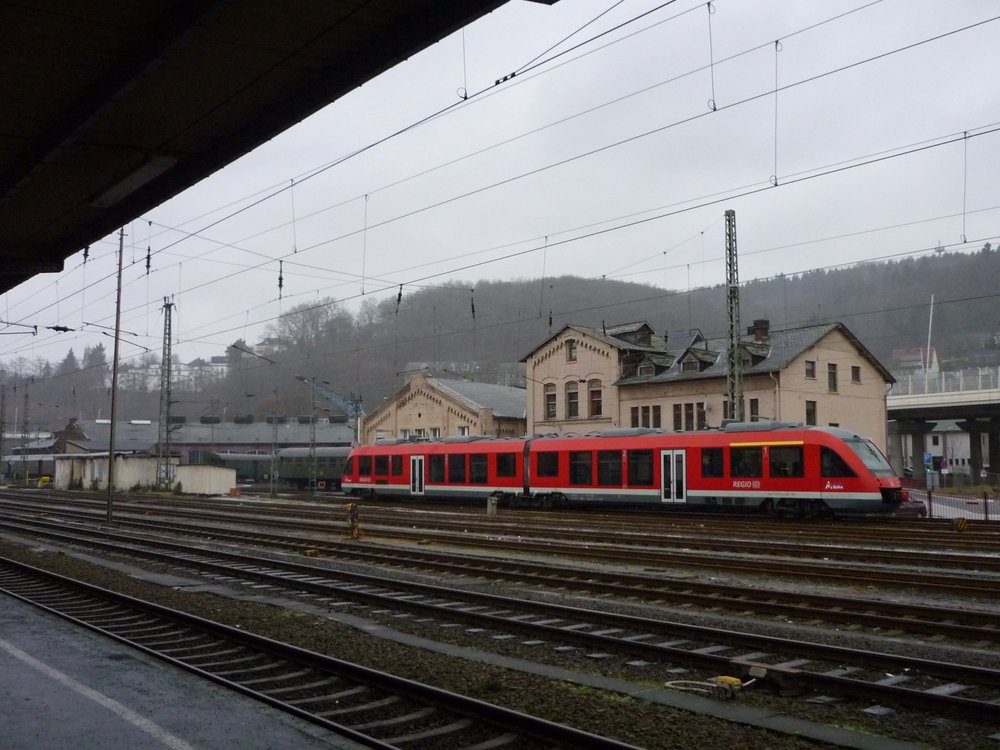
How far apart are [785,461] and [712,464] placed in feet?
8.24

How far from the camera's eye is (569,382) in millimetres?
53438

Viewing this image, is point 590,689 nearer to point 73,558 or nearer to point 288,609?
point 288,609

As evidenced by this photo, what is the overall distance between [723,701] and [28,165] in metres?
9.70

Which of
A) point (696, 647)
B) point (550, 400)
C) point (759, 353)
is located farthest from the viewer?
point (550, 400)

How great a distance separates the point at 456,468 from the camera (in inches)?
1513

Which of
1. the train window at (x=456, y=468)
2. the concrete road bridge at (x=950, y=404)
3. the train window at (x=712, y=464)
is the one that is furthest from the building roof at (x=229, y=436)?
the train window at (x=712, y=464)

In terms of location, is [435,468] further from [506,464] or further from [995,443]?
[995,443]

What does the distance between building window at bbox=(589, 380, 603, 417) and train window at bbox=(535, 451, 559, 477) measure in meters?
17.5

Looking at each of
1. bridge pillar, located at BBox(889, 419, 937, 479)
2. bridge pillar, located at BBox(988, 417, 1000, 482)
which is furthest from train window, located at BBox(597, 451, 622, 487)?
bridge pillar, located at BBox(988, 417, 1000, 482)

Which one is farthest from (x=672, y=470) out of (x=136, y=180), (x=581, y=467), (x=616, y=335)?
(x=616, y=335)

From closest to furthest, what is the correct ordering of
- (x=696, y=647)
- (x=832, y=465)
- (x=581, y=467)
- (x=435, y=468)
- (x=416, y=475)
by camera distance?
1. (x=696, y=647)
2. (x=832, y=465)
3. (x=581, y=467)
4. (x=435, y=468)
5. (x=416, y=475)

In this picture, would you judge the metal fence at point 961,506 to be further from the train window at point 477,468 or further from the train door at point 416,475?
the train door at point 416,475

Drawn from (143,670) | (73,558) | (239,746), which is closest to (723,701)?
(239,746)

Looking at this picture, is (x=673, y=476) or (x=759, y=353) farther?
(x=759, y=353)
